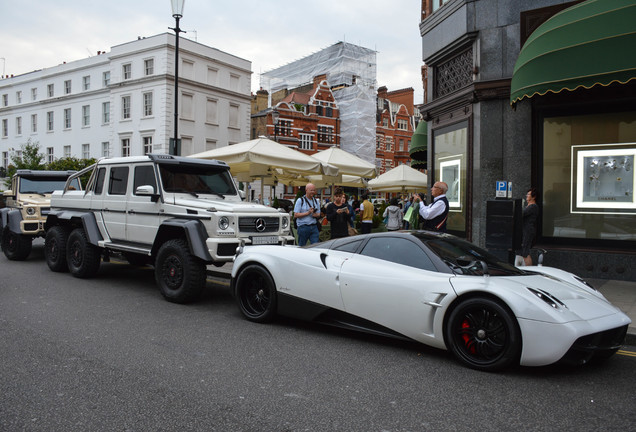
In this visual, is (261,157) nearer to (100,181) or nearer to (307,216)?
(307,216)

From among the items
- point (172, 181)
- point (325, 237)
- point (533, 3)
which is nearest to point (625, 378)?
point (172, 181)

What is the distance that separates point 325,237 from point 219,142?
34298 millimetres

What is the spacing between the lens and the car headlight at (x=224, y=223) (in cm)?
718

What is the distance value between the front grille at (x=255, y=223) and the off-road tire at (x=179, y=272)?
0.81 metres

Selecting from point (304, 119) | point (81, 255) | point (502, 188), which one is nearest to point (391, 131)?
point (304, 119)

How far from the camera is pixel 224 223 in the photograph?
7230 millimetres

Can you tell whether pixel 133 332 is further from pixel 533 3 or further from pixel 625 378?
pixel 533 3

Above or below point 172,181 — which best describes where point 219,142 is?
above

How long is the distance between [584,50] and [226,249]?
6438 millimetres

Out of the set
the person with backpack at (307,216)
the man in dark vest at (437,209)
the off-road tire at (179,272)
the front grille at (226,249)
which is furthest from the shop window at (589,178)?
the off-road tire at (179,272)

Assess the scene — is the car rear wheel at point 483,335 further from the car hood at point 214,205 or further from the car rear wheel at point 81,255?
the car rear wheel at point 81,255

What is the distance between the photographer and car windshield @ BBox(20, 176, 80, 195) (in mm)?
12820

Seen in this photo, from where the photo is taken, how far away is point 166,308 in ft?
23.3

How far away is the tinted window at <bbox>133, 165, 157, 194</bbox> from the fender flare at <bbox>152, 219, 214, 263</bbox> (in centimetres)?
87
